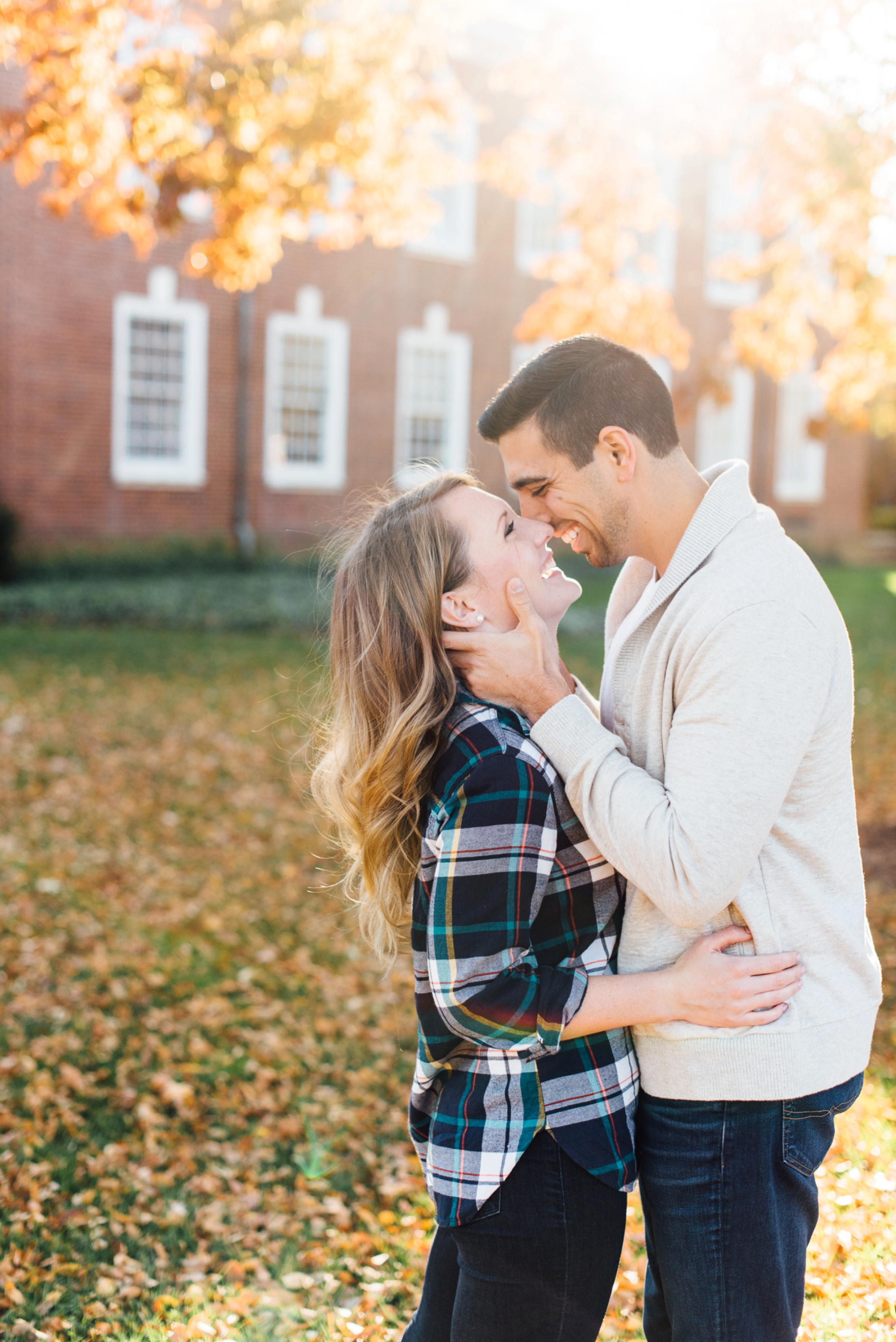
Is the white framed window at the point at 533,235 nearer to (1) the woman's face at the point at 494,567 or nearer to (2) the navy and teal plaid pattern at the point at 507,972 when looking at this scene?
(1) the woman's face at the point at 494,567

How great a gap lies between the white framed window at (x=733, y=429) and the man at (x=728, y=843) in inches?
946

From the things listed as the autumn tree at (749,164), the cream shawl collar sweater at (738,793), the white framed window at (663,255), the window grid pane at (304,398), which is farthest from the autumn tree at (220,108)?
the white framed window at (663,255)

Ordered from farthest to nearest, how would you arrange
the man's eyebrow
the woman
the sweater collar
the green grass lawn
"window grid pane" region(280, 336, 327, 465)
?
"window grid pane" region(280, 336, 327, 465) → the green grass lawn → the man's eyebrow → the sweater collar → the woman

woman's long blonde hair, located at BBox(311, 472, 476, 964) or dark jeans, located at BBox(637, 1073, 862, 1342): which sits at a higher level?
woman's long blonde hair, located at BBox(311, 472, 476, 964)

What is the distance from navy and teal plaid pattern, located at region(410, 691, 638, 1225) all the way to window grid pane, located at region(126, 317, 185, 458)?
16.2 meters

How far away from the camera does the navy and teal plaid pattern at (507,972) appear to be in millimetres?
1940

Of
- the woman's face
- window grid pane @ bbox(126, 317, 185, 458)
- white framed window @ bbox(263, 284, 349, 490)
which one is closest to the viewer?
the woman's face

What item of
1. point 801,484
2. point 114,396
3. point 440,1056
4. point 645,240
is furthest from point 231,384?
point 440,1056

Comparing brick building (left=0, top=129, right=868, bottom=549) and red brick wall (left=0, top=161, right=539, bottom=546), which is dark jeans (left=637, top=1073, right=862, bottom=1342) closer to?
red brick wall (left=0, top=161, right=539, bottom=546)

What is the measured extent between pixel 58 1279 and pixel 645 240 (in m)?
21.0

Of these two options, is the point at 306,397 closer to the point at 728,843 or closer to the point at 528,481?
the point at 528,481

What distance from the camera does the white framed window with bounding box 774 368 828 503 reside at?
26812mm

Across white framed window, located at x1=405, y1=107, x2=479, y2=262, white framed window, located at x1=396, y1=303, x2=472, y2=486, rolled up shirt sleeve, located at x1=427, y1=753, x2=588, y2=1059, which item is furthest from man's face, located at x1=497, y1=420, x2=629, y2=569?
white framed window, located at x1=405, y1=107, x2=479, y2=262

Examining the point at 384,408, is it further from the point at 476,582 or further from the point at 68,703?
the point at 476,582
